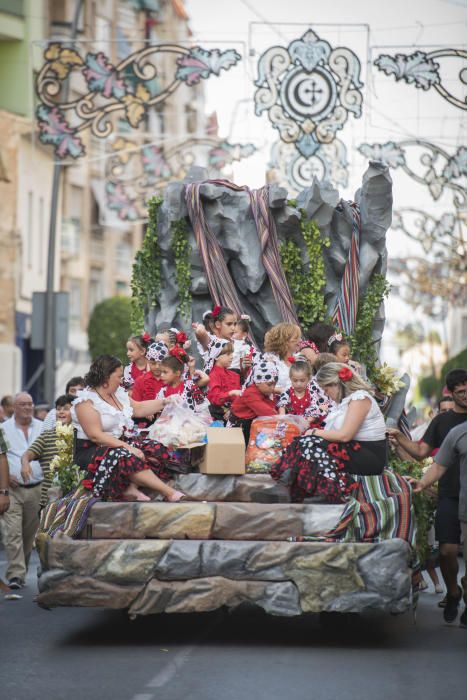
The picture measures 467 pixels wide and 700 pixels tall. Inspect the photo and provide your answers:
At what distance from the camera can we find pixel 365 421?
10719 millimetres

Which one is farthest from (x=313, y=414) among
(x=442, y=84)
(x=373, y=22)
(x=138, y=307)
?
(x=373, y=22)

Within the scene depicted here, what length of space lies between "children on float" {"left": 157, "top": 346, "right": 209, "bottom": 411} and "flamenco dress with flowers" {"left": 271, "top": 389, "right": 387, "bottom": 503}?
1373mm

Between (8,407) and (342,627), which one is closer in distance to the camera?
(342,627)

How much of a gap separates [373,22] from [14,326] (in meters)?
19.0

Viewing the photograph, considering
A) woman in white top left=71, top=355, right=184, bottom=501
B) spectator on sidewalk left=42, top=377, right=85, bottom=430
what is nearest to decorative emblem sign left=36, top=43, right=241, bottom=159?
spectator on sidewalk left=42, top=377, right=85, bottom=430

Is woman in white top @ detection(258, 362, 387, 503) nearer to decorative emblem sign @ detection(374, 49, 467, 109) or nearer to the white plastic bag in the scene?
the white plastic bag

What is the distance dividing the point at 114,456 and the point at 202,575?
112cm

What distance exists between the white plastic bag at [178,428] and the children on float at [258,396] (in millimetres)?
564

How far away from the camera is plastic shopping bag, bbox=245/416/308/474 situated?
10.9 metres

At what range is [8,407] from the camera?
19875 mm

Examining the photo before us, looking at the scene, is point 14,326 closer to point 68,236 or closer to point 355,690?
point 68,236

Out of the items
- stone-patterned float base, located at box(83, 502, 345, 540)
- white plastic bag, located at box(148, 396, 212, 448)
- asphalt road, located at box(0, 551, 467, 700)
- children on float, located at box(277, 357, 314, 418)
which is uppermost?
children on float, located at box(277, 357, 314, 418)

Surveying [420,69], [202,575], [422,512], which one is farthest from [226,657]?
[420,69]

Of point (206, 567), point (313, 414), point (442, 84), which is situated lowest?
point (206, 567)
